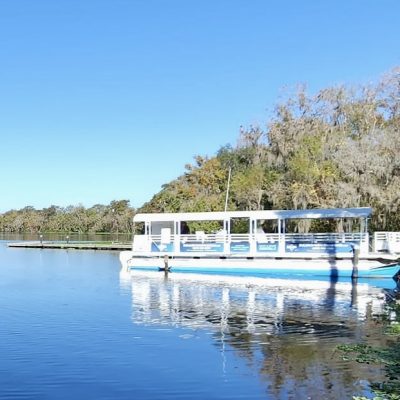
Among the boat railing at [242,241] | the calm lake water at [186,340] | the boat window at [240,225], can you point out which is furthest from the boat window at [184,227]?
the calm lake water at [186,340]

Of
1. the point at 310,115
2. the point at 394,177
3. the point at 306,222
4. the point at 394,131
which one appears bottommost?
the point at 306,222

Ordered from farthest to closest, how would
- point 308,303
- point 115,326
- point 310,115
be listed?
1. point 310,115
2. point 308,303
3. point 115,326

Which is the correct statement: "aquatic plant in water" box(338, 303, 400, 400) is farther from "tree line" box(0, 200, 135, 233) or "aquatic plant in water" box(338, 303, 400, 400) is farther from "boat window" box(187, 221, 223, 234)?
"tree line" box(0, 200, 135, 233)

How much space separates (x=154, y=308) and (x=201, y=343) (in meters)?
5.93

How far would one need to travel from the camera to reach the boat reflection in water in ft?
36.6

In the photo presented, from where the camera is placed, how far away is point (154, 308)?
65.2ft

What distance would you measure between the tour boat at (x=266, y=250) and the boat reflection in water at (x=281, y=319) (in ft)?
4.06

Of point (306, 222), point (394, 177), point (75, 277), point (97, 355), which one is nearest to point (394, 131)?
point (394, 177)

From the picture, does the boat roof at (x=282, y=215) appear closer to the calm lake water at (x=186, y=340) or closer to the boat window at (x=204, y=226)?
the calm lake water at (x=186, y=340)

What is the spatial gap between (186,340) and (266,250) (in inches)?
674

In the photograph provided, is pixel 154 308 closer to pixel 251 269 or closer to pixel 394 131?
pixel 251 269

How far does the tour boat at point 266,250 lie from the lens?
2858cm

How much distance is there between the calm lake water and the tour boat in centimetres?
234

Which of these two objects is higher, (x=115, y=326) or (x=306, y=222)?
(x=306, y=222)
